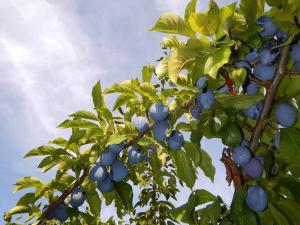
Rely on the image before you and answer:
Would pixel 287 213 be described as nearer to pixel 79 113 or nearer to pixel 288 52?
pixel 288 52

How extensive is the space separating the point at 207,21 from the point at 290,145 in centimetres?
69

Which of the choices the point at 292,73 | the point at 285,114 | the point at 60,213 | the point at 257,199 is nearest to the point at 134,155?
the point at 60,213

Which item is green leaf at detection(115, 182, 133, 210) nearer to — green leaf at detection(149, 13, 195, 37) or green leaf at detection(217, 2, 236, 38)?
green leaf at detection(149, 13, 195, 37)

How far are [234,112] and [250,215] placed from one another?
0.47 meters

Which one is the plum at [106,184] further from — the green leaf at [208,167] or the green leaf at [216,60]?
the green leaf at [216,60]

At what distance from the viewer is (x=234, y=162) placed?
5.79ft

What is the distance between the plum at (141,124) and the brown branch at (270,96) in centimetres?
60

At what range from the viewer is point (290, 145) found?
1.70 metres

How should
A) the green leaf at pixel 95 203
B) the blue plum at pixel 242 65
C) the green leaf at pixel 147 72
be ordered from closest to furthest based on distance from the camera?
the blue plum at pixel 242 65, the green leaf at pixel 147 72, the green leaf at pixel 95 203

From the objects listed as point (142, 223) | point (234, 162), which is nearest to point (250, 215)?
point (234, 162)

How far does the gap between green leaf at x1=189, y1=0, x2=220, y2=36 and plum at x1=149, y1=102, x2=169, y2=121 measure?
0.45 metres

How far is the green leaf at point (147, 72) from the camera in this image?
222 centimetres

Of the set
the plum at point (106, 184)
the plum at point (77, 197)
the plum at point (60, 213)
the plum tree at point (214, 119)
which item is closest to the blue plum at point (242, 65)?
the plum tree at point (214, 119)

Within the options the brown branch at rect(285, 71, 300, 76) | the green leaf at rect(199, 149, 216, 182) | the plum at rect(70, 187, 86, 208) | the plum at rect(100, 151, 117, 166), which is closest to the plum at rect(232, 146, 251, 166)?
the brown branch at rect(285, 71, 300, 76)
